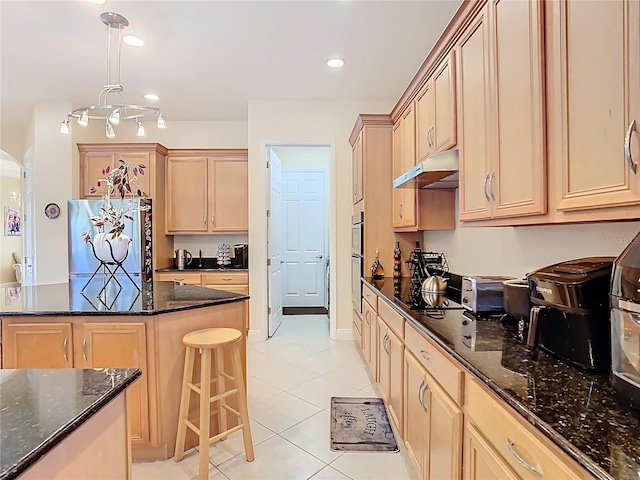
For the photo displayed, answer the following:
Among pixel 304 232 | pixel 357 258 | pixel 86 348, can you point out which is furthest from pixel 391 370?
pixel 304 232

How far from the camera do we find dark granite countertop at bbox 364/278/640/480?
72 centimetres

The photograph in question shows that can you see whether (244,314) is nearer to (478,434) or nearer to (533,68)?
(478,434)

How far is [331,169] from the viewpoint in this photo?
4.50 meters

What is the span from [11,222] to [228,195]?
6562 mm

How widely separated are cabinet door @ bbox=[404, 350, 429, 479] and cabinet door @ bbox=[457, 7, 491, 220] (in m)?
0.83

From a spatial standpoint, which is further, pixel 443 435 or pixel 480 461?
pixel 443 435

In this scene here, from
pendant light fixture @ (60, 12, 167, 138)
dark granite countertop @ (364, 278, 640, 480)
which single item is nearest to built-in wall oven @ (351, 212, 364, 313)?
pendant light fixture @ (60, 12, 167, 138)

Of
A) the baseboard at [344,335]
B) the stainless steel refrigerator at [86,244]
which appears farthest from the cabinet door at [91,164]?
the baseboard at [344,335]

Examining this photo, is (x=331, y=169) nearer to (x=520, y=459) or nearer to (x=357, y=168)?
(x=357, y=168)

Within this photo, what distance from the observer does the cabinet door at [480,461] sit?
1022mm

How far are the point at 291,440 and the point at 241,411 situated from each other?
43cm

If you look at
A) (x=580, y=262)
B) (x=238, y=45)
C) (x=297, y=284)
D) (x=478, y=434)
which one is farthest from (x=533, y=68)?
(x=297, y=284)

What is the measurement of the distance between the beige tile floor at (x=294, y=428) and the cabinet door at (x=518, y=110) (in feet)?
5.01

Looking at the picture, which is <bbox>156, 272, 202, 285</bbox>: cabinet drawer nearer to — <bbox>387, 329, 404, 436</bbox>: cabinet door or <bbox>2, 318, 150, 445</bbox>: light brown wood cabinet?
<bbox>2, 318, 150, 445</bbox>: light brown wood cabinet
